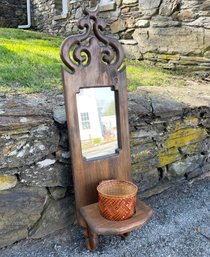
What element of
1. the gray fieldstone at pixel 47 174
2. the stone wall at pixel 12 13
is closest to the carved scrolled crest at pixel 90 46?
the gray fieldstone at pixel 47 174

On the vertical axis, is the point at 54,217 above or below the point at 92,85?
below

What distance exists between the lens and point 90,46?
5.07ft

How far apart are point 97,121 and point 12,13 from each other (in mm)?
6071

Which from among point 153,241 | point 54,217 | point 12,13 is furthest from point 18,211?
point 12,13

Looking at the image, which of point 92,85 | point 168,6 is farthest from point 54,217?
point 168,6

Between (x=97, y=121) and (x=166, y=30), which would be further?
(x=166, y=30)

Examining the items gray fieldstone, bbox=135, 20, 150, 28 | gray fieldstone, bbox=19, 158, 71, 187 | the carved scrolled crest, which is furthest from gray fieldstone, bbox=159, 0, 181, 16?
gray fieldstone, bbox=19, 158, 71, 187

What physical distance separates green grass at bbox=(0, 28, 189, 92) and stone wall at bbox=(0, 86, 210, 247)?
284mm

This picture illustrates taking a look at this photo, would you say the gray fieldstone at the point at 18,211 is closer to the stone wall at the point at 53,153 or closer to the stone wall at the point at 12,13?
the stone wall at the point at 53,153

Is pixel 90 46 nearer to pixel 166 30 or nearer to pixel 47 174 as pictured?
pixel 47 174

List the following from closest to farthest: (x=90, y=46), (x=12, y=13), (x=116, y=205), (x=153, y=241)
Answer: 1. (x=116, y=205)
2. (x=90, y=46)
3. (x=153, y=241)
4. (x=12, y=13)

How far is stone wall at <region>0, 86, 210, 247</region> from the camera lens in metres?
1.51

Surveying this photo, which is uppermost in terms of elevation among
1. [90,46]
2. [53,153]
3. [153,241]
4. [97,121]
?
[90,46]

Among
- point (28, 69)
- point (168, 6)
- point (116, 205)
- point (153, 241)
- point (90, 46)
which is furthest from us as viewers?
point (168, 6)
